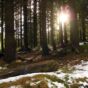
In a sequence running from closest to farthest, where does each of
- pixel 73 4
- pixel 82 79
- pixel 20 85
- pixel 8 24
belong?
pixel 20 85
pixel 82 79
pixel 8 24
pixel 73 4

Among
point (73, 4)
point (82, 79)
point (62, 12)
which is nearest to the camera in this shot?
point (82, 79)

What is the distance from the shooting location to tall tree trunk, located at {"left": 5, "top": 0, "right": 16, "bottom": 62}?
17.8m

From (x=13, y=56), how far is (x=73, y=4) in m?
6.12

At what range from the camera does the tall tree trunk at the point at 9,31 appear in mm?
17781

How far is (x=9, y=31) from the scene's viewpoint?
709 inches

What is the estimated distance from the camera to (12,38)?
1820 centimetres

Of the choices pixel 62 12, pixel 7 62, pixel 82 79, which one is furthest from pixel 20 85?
pixel 62 12

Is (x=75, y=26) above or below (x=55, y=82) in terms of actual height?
above

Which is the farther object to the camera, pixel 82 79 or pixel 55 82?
pixel 82 79

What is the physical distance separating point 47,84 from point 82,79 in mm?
1394

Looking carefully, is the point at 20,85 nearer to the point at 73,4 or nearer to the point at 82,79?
the point at 82,79

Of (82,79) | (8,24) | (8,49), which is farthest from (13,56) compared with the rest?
(82,79)

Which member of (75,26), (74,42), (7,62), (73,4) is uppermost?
(73,4)

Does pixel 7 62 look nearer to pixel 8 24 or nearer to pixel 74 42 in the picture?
pixel 8 24
